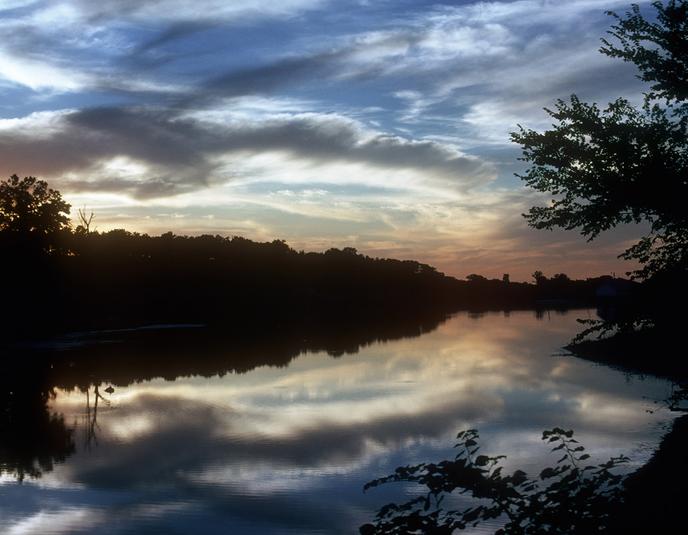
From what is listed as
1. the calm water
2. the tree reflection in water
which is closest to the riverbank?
the calm water

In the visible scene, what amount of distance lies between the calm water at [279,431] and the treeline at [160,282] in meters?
35.1

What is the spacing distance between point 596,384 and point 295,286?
13556cm

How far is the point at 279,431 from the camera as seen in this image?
89.2ft

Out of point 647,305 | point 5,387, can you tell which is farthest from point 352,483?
point 5,387

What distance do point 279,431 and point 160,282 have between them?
10904cm

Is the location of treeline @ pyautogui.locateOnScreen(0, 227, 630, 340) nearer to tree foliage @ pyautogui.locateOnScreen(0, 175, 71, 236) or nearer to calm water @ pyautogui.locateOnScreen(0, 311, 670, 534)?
tree foliage @ pyautogui.locateOnScreen(0, 175, 71, 236)

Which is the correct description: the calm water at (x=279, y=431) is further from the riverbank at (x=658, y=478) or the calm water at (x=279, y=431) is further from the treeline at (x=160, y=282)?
the treeline at (x=160, y=282)

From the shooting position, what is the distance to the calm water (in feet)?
56.1

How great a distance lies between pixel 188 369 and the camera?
4947cm

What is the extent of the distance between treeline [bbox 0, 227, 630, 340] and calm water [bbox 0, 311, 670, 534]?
35094 millimetres

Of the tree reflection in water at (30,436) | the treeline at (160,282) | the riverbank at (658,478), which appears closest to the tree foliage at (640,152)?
the riverbank at (658,478)

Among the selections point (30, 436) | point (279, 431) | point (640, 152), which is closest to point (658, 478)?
point (640, 152)

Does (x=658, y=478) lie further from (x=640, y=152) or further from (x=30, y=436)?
(x=30, y=436)

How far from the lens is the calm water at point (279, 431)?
56.1 ft
